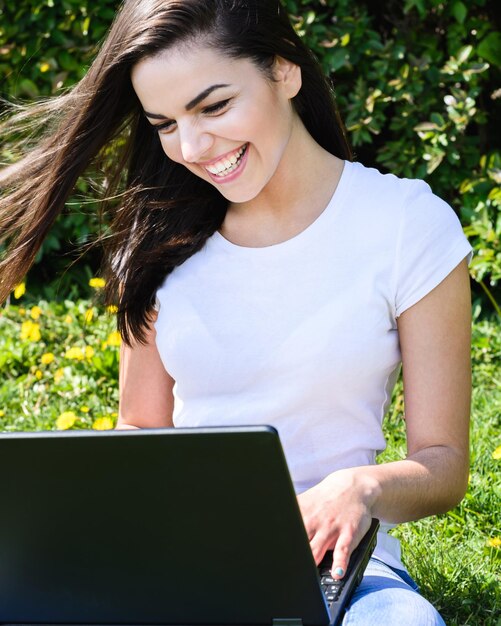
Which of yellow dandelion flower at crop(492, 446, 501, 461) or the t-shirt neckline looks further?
yellow dandelion flower at crop(492, 446, 501, 461)

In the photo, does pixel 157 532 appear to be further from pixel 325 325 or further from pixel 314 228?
pixel 314 228

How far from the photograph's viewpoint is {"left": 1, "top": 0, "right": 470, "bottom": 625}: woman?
6.41 ft

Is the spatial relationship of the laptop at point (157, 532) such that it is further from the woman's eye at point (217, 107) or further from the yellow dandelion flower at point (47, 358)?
the yellow dandelion flower at point (47, 358)

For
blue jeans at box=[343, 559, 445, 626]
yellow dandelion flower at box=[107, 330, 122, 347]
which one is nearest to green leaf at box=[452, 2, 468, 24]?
yellow dandelion flower at box=[107, 330, 122, 347]

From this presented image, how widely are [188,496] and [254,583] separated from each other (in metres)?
0.17

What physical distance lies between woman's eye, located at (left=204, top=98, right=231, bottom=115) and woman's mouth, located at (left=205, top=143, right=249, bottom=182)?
9 cm

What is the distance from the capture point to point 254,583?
1.48 m

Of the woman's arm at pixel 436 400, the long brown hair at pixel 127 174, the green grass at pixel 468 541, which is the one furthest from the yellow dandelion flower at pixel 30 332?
the woman's arm at pixel 436 400

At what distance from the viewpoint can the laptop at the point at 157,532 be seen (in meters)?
1.36

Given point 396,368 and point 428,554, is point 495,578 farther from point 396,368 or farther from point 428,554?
point 396,368

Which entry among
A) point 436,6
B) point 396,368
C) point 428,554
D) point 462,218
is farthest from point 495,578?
point 436,6

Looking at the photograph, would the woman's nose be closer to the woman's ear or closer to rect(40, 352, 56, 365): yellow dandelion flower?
the woman's ear

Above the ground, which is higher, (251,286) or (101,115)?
(101,115)

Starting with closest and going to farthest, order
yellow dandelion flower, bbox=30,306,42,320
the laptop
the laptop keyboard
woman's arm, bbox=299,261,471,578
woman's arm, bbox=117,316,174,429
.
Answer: the laptop → the laptop keyboard → woman's arm, bbox=299,261,471,578 → woman's arm, bbox=117,316,174,429 → yellow dandelion flower, bbox=30,306,42,320
